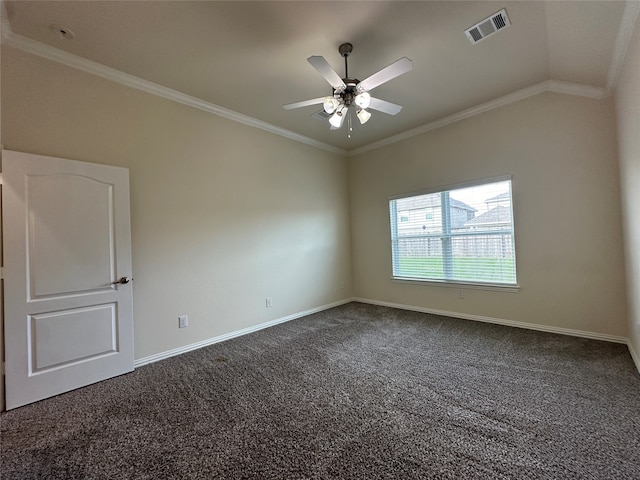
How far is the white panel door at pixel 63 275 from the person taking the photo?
7.20ft

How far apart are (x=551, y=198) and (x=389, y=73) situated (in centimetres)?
272

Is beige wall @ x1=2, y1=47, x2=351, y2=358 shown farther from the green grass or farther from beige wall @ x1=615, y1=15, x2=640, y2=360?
beige wall @ x1=615, y1=15, x2=640, y2=360

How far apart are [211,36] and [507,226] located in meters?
4.03

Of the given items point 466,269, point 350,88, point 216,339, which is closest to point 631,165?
point 466,269

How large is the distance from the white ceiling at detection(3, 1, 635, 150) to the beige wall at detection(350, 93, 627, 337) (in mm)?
449

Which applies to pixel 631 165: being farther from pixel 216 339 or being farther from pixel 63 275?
pixel 63 275

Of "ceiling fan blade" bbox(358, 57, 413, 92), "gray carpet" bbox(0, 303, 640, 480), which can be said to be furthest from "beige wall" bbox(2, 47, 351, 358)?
"ceiling fan blade" bbox(358, 57, 413, 92)

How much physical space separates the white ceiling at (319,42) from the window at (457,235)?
1403 mm

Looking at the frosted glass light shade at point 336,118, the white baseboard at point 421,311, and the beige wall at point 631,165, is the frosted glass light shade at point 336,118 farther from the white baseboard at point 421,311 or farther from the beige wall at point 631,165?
the white baseboard at point 421,311

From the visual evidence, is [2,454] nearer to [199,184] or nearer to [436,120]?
[199,184]

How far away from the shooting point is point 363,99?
7.83 feet

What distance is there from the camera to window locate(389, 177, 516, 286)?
372 cm

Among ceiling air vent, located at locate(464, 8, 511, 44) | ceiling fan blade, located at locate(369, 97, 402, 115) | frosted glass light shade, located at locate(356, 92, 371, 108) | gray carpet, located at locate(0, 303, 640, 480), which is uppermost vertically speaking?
ceiling air vent, located at locate(464, 8, 511, 44)

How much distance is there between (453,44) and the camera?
8.25 feet
